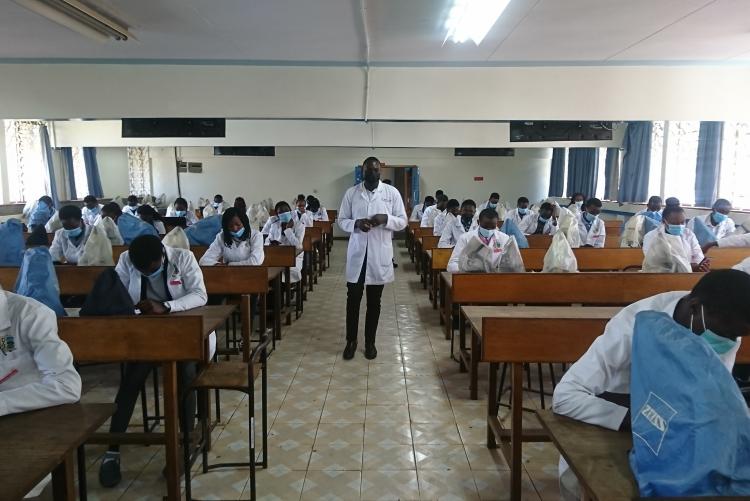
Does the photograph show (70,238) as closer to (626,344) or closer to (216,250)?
(216,250)

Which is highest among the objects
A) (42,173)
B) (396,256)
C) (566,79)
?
(566,79)

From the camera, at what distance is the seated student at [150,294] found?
8.21ft

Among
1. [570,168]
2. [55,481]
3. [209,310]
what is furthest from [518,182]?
[55,481]

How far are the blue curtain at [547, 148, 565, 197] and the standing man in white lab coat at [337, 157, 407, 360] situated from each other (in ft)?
32.7

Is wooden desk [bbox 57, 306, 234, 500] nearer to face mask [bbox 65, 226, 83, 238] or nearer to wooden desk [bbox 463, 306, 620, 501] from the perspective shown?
wooden desk [bbox 463, 306, 620, 501]

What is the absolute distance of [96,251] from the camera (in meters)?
4.37

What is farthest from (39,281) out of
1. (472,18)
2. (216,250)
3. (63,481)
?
(472,18)

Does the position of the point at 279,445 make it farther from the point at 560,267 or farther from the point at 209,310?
the point at 560,267

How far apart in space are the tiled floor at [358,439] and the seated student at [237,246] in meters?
0.80

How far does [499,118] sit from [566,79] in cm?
76

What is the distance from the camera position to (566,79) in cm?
541

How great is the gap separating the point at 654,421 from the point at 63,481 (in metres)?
1.50

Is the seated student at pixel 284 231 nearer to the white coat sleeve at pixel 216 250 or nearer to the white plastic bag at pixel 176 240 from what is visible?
the white coat sleeve at pixel 216 250

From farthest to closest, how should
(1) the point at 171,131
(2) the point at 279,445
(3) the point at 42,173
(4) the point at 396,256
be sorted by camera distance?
(4) the point at 396,256 < (3) the point at 42,173 < (1) the point at 171,131 < (2) the point at 279,445
